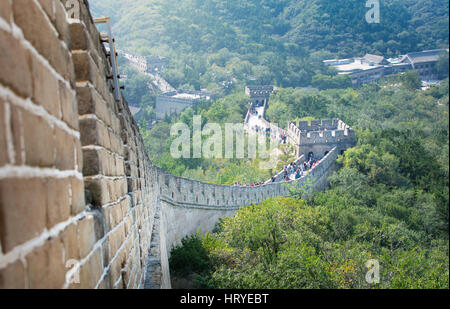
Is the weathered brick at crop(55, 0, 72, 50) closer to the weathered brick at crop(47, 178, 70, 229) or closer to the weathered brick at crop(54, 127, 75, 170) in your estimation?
the weathered brick at crop(54, 127, 75, 170)

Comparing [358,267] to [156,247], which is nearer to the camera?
[156,247]

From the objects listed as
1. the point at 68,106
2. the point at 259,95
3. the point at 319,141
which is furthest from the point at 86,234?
the point at 259,95

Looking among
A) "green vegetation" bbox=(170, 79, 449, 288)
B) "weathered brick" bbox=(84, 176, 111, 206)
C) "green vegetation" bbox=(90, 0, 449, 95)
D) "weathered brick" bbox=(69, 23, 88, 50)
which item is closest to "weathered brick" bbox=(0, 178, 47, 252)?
"weathered brick" bbox=(84, 176, 111, 206)

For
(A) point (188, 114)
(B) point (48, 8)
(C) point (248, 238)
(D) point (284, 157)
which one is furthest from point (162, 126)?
(B) point (48, 8)

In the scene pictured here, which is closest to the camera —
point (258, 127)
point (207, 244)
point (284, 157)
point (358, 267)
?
point (358, 267)

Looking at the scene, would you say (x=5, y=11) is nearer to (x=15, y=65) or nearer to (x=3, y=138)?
(x=15, y=65)
